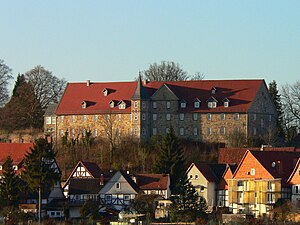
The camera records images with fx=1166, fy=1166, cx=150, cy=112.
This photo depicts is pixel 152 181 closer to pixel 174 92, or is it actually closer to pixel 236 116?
pixel 236 116

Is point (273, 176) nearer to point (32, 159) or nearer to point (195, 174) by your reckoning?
point (195, 174)

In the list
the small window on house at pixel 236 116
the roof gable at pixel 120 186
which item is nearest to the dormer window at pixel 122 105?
the small window on house at pixel 236 116

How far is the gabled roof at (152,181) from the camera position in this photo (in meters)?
92.1

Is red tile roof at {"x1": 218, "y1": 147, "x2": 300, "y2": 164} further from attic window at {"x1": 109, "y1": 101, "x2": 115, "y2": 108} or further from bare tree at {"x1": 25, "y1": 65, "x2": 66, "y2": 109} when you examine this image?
bare tree at {"x1": 25, "y1": 65, "x2": 66, "y2": 109}

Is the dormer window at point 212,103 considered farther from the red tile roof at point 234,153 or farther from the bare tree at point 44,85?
the bare tree at point 44,85

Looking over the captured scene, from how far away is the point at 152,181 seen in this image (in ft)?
304

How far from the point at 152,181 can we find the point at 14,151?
13098 millimetres

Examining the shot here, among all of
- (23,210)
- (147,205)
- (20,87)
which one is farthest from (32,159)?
(20,87)

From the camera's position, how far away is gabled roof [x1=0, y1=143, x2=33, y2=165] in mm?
97000

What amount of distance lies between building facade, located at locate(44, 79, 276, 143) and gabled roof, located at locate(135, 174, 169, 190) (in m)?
13.3

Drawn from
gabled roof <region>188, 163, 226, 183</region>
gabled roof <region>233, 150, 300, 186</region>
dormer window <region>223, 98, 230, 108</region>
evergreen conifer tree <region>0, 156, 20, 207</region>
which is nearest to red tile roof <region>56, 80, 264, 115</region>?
dormer window <region>223, 98, 230, 108</region>

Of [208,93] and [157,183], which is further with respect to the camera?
[208,93]

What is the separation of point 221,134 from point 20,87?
79.8 ft

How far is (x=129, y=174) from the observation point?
9494 cm
